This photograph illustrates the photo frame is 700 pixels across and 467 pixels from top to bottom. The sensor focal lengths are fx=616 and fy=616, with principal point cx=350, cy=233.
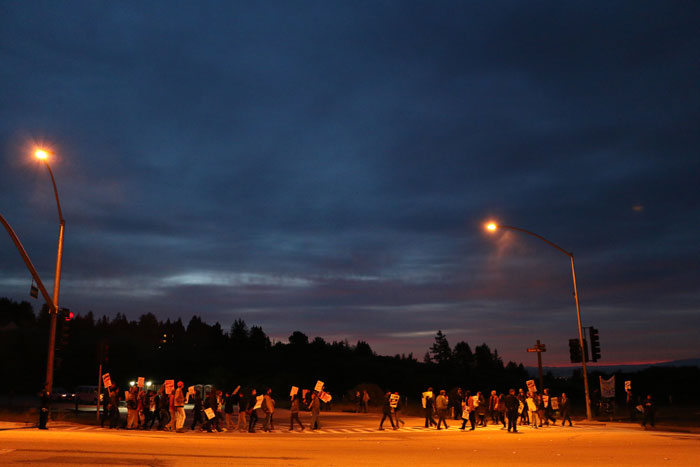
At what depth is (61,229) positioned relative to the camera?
28.4m

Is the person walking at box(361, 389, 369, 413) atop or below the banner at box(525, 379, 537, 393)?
below

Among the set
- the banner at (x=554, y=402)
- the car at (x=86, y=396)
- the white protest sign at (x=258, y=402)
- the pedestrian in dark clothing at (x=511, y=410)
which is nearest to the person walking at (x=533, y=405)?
the pedestrian in dark clothing at (x=511, y=410)

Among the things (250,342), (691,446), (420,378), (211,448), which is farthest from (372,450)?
(250,342)

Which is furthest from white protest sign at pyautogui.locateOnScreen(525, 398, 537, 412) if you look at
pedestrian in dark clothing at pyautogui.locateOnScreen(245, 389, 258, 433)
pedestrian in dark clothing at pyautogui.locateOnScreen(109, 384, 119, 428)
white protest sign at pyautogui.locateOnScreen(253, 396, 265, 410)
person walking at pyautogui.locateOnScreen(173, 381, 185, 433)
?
pedestrian in dark clothing at pyautogui.locateOnScreen(109, 384, 119, 428)

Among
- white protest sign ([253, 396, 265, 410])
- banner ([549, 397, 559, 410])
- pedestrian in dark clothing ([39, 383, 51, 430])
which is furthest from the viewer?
banner ([549, 397, 559, 410])

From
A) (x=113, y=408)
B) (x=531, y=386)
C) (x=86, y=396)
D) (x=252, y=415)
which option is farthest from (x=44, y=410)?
(x=86, y=396)

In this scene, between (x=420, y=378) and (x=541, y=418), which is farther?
(x=420, y=378)

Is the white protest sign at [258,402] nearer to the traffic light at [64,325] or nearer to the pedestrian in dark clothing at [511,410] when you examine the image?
the traffic light at [64,325]

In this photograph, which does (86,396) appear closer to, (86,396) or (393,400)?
(86,396)

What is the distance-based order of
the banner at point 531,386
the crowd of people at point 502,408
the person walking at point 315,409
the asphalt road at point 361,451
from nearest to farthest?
1. the asphalt road at point 361,451
2. the crowd of people at point 502,408
3. the person walking at point 315,409
4. the banner at point 531,386

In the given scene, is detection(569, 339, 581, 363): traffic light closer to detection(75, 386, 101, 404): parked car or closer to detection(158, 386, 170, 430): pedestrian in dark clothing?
detection(158, 386, 170, 430): pedestrian in dark clothing

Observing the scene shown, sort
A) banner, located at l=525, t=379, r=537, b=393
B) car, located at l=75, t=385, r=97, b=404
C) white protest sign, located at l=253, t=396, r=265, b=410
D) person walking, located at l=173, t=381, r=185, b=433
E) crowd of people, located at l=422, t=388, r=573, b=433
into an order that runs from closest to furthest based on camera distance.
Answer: person walking, located at l=173, t=381, r=185, b=433 → crowd of people, located at l=422, t=388, r=573, b=433 → white protest sign, located at l=253, t=396, r=265, b=410 → banner, located at l=525, t=379, r=537, b=393 → car, located at l=75, t=385, r=97, b=404

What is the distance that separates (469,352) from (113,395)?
174 meters

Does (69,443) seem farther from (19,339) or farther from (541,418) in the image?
(19,339)
